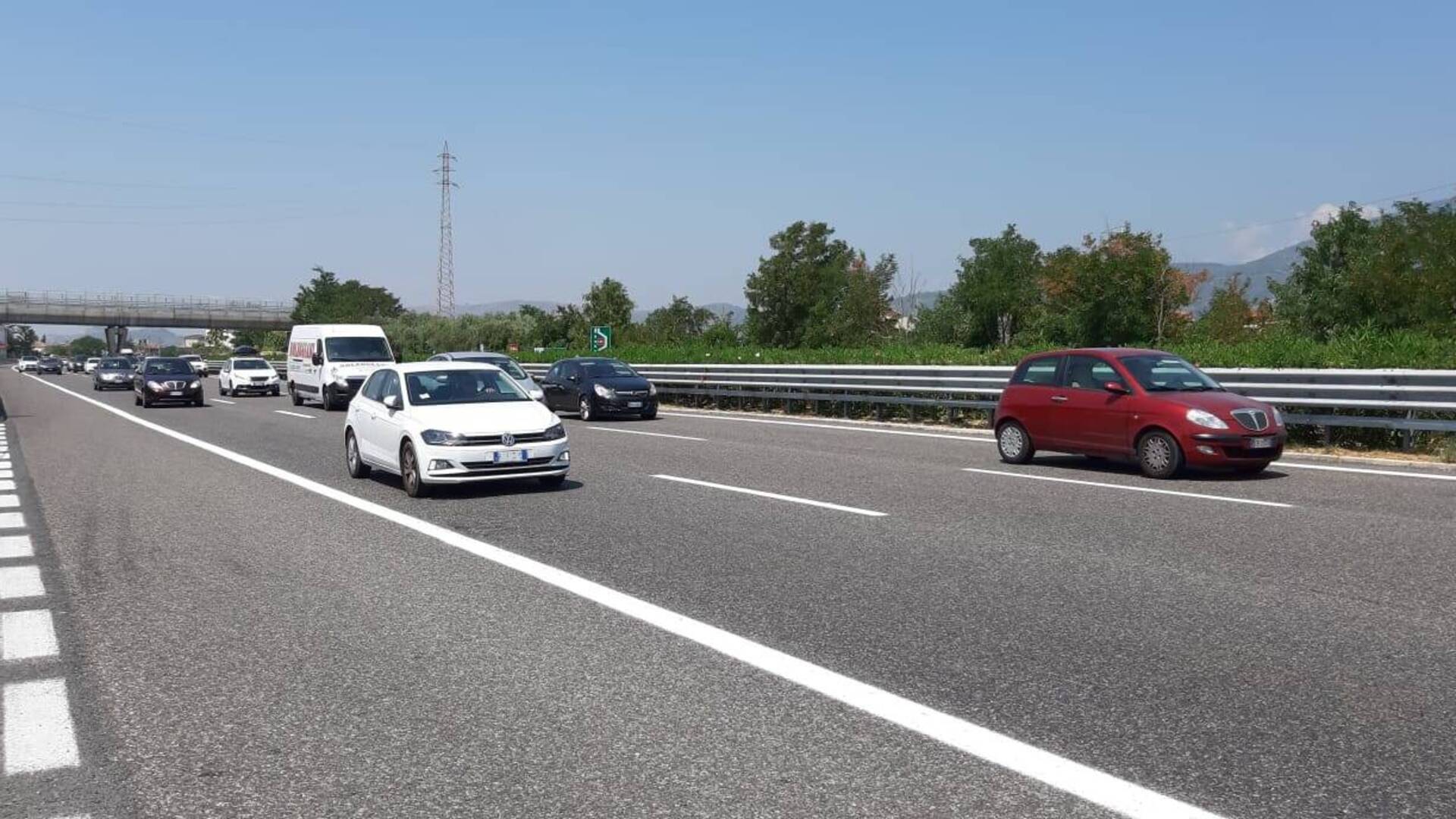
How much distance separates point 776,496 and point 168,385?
26.8 m

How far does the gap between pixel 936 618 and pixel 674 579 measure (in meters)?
1.90

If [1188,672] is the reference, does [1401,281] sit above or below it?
above

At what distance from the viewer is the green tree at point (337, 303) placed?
12281cm

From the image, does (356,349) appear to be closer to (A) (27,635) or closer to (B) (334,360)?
(B) (334,360)

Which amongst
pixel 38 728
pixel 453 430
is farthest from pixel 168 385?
pixel 38 728

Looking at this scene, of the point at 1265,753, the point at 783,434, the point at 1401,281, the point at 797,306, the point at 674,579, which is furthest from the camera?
the point at 797,306

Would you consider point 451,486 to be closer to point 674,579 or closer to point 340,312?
point 674,579

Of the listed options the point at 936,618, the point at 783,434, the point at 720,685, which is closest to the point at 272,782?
the point at 720,685

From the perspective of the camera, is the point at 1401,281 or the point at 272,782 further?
→ the point at 1401,281

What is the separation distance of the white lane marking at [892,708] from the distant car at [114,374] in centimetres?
4769

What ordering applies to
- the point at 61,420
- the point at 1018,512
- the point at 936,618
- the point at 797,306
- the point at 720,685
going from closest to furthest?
the point at 720,685 < the point at 936,618 < the point at 1018,512 < the point at 61,420 < the point at 797,306

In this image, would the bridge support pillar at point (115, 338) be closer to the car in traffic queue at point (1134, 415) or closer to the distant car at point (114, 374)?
the distant car at point (114, 374)

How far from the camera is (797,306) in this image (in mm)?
89062

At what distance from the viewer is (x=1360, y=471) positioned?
13430 millimetres
